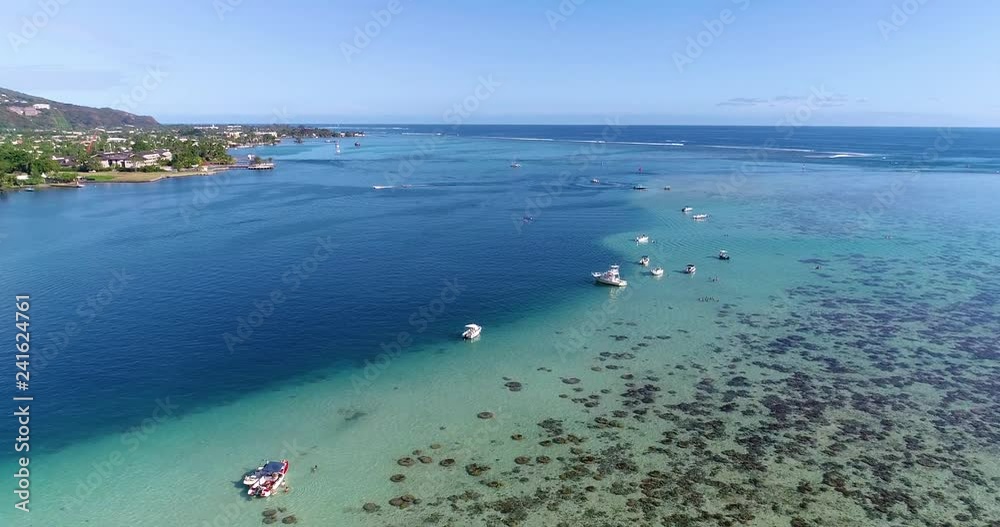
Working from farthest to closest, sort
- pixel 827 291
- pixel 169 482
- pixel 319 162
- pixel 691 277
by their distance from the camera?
1. pixel 319 162
2. pixel 691 277
3. pixel 827 291
4. pixel 169 482

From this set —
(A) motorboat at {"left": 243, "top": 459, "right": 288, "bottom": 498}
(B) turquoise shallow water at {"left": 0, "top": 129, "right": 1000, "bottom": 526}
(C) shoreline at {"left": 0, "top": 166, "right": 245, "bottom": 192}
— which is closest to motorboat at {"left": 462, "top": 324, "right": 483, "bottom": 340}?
(B) turquoise shallow water at {"left": 0, "top": 129, "right": 1000, "bottom": 526}

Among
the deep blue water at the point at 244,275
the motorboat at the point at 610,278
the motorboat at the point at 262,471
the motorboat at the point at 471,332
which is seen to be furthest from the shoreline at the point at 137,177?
the motorboat at the point at 262,471

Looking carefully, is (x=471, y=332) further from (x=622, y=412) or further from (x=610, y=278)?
(x=610, y=278)

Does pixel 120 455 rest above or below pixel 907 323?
below

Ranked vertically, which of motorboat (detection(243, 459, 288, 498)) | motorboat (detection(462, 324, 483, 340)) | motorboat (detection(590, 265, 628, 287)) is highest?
motorboat (detection(590, 265, 628, 287))

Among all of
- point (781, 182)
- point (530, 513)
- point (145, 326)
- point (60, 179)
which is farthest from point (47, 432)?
point (781, 182)

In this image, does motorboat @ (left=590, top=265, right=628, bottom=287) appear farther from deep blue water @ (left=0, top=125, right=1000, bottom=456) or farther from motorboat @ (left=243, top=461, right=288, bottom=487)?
motorboat @ (left=243, top=461, right=288, bottom=487)

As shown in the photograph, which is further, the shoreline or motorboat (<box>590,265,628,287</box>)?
the shoreline

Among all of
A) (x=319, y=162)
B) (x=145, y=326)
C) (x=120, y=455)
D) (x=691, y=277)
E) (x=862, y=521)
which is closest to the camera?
(x=862, y=521)

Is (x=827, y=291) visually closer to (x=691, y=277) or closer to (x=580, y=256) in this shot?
(x=691, y=277)
